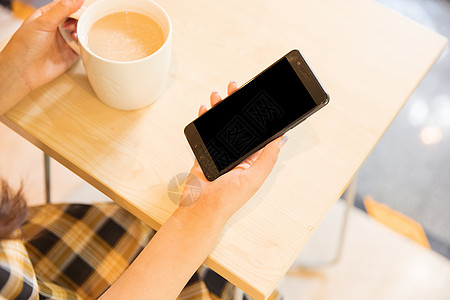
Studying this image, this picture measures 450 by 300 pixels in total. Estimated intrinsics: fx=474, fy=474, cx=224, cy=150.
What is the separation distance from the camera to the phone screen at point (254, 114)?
638 millimetres

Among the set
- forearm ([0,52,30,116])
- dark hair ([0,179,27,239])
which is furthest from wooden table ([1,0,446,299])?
dark hair ([0,179,27,239])

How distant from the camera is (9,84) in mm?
698

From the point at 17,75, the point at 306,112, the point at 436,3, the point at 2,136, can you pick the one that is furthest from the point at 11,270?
the point at 436,3

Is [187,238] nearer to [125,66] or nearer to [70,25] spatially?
[125,66]

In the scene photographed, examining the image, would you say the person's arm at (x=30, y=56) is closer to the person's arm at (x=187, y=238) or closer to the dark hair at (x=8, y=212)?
the dark hair at (x=8, y=212)

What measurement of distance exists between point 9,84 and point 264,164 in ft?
1.29

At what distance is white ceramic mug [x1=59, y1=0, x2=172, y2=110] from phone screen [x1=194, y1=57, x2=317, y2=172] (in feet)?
0.29

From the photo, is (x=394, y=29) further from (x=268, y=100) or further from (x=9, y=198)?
(x=9, y=198)

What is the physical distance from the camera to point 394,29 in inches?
31.7

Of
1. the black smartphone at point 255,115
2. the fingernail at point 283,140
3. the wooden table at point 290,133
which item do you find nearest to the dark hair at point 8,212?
the wooden table at point 290,133

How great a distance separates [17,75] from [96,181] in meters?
0.20

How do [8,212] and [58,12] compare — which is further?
[58,12]

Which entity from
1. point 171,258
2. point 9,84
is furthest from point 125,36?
point 171,258

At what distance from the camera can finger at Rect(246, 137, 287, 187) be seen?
0.63 m
